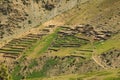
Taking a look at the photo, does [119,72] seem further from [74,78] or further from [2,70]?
[2,70]

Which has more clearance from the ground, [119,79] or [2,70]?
[2,70]

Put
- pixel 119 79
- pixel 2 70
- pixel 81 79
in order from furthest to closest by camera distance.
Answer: pixel 81 79
pixel 119 79
pixel 2 70

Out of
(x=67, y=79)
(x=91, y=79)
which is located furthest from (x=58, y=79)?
(x=91, y=79)

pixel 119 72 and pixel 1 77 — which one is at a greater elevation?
pixel 1 77

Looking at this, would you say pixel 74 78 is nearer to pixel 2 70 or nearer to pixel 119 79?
pixel 119 79

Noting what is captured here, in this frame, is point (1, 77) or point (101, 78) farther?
point (101, 78)

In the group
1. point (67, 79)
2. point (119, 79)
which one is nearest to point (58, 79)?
point (67, 79)

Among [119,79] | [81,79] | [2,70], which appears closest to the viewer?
[2,70]

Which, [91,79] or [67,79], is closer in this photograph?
[91,79]
